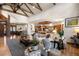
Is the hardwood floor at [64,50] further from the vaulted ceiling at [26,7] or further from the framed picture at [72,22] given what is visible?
the vaulted ceiling at [26,7]

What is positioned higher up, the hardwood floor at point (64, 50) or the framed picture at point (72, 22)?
the framed picture at point (72, 22)

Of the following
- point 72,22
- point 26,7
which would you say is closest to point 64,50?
point 72,22

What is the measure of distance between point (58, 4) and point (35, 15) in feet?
1.45

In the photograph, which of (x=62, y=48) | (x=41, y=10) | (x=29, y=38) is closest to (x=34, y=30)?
(x=29, y=38)

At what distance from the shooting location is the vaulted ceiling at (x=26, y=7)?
2006 mm

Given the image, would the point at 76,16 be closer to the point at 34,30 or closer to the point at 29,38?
the point at 34,30

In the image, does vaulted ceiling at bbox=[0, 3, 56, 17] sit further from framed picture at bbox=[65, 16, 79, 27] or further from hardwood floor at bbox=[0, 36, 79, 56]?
hardwood floor at bbox=[0, 36, 79, 56]

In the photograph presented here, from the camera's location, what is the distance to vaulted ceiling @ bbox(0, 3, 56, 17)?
2006mm

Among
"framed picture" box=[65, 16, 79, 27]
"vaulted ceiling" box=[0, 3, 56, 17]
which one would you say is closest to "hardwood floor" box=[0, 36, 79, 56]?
"framed picture" box=[65, 16, 79, 27]

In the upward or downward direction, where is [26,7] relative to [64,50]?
upward

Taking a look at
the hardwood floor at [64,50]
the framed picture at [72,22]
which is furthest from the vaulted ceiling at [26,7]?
the hardwood floor at [64,50]

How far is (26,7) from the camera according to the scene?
205cm

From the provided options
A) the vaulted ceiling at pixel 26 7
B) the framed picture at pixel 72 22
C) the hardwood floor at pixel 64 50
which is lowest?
the hardwood floor at pixel 64 50

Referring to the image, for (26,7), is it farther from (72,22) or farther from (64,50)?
(64,50)
